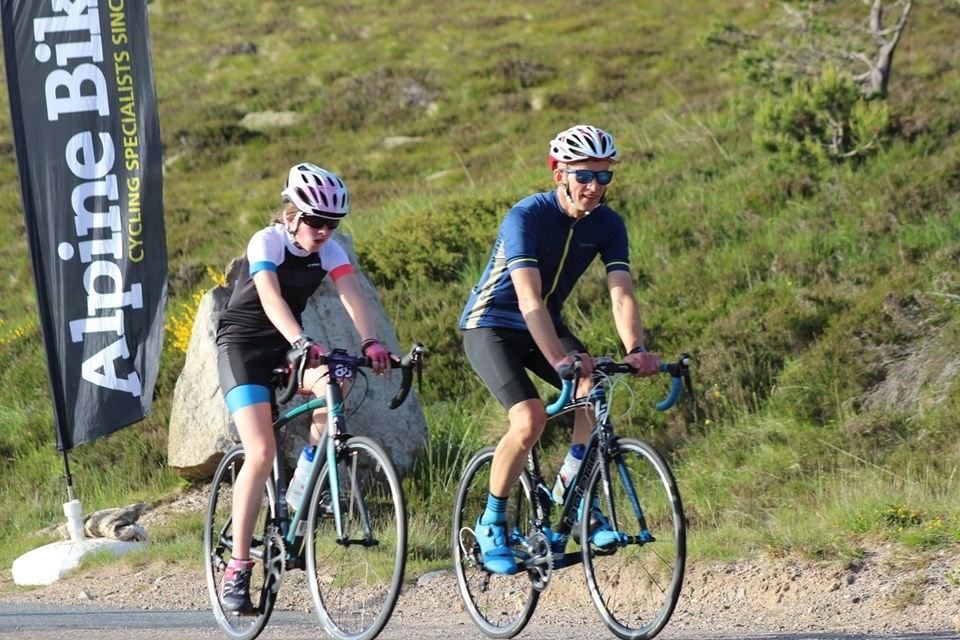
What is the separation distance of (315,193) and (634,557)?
2.38m

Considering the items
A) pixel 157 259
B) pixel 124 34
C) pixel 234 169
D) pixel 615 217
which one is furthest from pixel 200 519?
pixel 234 169

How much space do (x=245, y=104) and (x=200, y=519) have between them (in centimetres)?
2118

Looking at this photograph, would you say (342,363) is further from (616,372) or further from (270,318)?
(616,372)

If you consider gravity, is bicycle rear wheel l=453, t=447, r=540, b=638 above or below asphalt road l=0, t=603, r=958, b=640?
above

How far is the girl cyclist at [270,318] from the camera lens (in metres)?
6.11

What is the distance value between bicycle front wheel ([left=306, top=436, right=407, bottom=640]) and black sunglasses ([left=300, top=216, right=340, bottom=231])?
1001 mm

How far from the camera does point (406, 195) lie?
20.7 metres

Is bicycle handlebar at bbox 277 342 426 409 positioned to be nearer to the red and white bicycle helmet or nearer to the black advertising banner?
the red and white bicycle helmet

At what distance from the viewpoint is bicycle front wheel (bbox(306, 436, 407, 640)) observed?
5930 millimetres

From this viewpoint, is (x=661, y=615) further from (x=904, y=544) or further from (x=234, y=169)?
(x=234, y=169)

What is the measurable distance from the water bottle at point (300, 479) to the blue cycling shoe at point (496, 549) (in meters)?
0.88

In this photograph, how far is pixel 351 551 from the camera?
20.1ft

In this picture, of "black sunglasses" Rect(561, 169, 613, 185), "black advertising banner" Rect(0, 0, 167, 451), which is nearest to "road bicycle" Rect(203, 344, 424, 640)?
"black sunglasses" Rect(561, 169, 613, 185)

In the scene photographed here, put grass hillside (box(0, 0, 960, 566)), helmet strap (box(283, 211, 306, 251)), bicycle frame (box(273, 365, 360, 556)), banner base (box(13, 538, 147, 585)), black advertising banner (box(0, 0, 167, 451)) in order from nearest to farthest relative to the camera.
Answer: bicycle frame (box(273, 365, 360, 556)) < helmet strap (box(283, 211, 306, 251)) < banner base (box(13, 538, 147, 585)) < grass hillside (box(0, 0, 960, 566)) < black advertising banner (box(0, 0, 167, 451))
